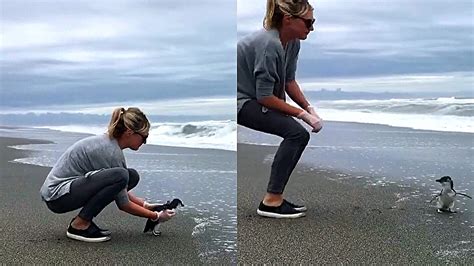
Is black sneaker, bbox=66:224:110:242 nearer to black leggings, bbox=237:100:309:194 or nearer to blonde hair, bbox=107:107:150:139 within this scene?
blonde hair, bbox=107:107:150:139

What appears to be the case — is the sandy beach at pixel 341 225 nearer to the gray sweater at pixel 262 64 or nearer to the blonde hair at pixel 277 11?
the gray sweater at pixel 262 64

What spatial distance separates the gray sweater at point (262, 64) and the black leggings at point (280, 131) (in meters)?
0.05

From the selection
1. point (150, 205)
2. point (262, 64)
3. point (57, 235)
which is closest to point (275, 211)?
point (150, 205)

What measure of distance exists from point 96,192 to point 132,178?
0.49ft

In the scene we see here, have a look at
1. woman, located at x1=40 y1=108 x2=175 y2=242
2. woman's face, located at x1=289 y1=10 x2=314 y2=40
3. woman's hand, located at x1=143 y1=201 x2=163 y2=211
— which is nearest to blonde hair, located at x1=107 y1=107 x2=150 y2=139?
woman, located at x1=40 y1=108 x2=175 y2=242

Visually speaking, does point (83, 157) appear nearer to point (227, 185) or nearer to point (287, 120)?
point (227, 185)

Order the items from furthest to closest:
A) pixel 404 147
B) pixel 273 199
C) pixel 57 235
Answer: pixel 404 147 < pixel 273 199 < pixel 57 235

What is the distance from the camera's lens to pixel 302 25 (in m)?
2.99

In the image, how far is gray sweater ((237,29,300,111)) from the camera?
2.96m

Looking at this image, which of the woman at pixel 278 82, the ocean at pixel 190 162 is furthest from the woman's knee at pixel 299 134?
the ocean at pixel 190 162

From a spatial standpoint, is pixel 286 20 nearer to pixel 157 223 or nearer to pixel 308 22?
pixel 308 22

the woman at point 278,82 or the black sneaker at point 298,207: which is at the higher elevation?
the woman at point 278,82

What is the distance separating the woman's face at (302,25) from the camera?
2977 mm

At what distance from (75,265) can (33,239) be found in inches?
8.9
